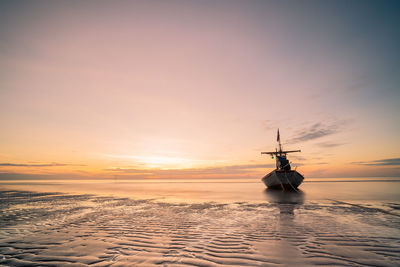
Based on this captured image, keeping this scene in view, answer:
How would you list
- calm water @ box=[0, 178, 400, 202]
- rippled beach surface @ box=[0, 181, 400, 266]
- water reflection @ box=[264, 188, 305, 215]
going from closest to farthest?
rippled beach surface @ box=[0, 181, 400, 266] → water reflection @ box=[264, 188, 305, 215] → calm water @ box=[0, 178, 400, 202]

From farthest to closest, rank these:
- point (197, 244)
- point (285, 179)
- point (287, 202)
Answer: point (285, 179) < point (287, 202) < point (197, 244)

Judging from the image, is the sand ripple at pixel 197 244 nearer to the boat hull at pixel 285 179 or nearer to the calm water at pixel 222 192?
the calm water at pixel 222 192

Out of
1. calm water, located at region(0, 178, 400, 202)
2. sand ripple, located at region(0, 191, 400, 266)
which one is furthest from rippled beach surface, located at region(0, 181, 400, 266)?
calm water, located at region(0, 178, 400, 202)

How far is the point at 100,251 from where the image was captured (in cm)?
602

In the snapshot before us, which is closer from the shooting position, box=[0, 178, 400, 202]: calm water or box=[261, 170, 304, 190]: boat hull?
box=[0, 178, 400, 202]: calm water

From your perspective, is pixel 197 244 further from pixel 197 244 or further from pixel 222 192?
pixel 222 192

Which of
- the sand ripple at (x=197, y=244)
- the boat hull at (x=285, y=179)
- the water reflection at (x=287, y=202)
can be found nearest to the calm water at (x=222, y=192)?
the water reflection at (x=287, y=202)

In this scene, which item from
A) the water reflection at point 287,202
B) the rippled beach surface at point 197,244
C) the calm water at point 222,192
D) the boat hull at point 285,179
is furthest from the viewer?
the boat hull at point 285,179

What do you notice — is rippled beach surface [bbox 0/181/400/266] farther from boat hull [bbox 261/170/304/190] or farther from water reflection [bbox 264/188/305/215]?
boat hull [bbox 261/170/304/190]

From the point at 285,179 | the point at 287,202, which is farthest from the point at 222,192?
the point at 287,202

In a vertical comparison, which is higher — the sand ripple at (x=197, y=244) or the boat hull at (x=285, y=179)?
the sand ripple at (x=197, y=244)

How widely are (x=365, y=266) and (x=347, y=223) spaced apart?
260 inches

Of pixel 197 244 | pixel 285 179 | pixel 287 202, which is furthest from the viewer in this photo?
pixel 285 179

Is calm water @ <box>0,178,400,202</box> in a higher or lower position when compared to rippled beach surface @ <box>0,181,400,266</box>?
lower
